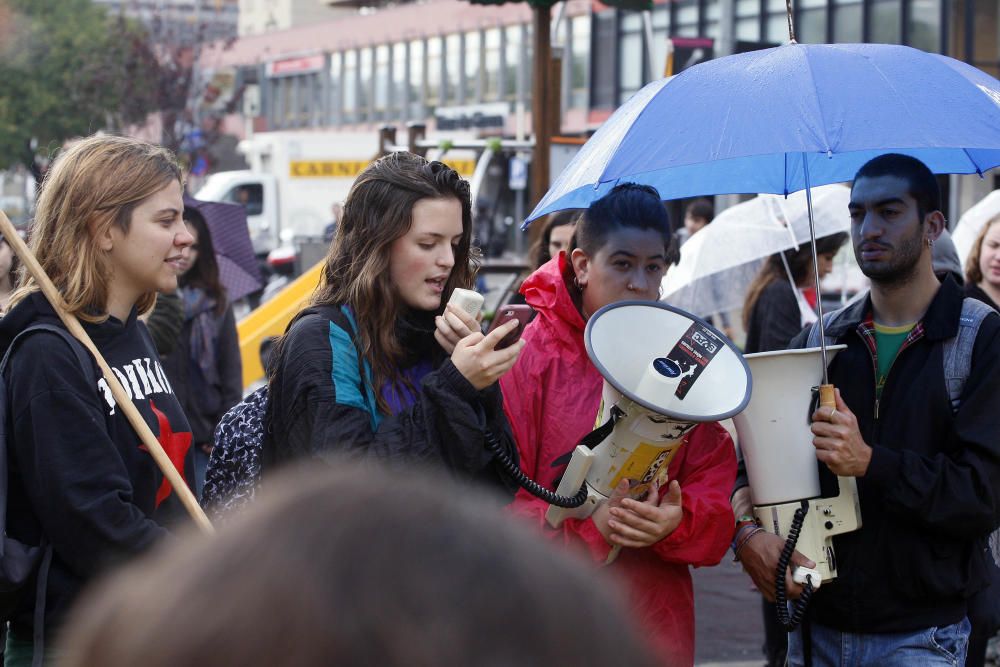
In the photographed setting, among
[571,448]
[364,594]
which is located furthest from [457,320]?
[364,594]

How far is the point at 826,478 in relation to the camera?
3.23 m

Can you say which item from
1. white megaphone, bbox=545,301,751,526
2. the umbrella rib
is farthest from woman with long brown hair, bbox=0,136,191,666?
the umbrella rib

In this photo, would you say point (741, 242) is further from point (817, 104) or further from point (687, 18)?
point (687, 18)

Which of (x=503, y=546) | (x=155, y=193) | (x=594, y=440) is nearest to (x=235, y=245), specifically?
(x=155, y=193)

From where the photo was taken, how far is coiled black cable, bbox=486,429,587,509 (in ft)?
9.18

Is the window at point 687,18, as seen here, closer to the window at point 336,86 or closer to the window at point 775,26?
the window at point 775,26

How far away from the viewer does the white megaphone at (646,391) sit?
2865 mm

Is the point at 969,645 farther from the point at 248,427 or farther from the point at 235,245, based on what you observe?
the point at 235,245

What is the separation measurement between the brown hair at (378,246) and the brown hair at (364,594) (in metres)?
1.98

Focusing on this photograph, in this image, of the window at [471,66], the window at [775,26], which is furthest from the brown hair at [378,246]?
the window at [471,66]

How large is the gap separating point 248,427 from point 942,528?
5.70 ft

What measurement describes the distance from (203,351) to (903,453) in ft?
12.6

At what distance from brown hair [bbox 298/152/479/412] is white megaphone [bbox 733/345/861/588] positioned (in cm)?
93

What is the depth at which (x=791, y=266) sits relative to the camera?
255 inches
